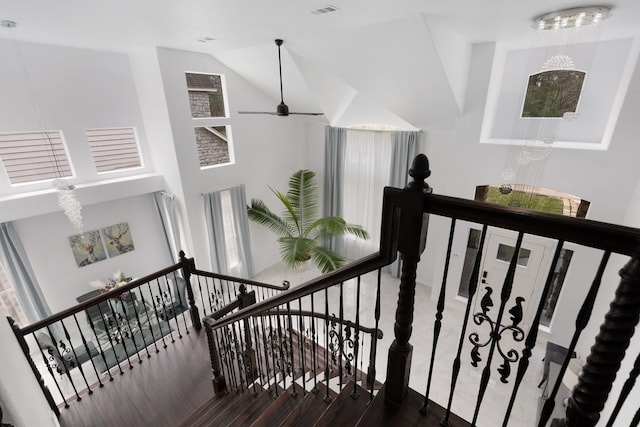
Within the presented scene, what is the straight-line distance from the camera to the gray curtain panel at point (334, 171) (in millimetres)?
6477

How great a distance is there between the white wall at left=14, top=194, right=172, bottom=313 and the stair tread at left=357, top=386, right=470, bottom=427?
561 centimetres

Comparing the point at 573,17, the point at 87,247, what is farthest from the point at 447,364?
the point at 87,247

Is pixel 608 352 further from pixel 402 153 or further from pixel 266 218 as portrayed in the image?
pixel 266 218

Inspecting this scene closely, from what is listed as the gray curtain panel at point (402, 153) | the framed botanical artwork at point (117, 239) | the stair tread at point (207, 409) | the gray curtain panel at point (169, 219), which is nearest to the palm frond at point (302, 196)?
the gray curtain panel at point (402, 153)

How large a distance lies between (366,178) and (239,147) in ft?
8.94

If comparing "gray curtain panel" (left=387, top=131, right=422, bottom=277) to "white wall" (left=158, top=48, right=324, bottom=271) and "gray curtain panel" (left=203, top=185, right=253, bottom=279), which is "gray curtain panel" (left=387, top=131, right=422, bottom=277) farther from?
"gray curtain panel" (left=203, top=185, right=253, bottom=279)

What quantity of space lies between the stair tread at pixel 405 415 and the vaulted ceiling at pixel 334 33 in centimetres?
297

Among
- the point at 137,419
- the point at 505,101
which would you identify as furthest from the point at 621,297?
the point at 505,101

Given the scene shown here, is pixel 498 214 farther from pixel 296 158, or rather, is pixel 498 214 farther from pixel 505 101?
pixel 296 158

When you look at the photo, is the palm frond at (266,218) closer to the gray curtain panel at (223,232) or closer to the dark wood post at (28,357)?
the gray curtain panel at (223,232)

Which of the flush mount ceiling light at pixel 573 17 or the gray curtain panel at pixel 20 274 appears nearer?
the flush mount ceiling light at pixel 573 17

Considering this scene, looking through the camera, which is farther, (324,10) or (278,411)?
(324,10)

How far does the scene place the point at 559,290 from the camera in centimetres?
452

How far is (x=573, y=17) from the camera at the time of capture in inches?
106
